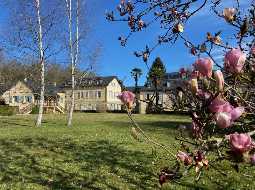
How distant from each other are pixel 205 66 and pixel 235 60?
143 millimetres

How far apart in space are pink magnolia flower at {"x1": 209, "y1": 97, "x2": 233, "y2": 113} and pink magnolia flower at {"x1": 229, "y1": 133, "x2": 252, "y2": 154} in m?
0.15

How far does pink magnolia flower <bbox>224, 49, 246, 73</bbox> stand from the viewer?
80.3 inches

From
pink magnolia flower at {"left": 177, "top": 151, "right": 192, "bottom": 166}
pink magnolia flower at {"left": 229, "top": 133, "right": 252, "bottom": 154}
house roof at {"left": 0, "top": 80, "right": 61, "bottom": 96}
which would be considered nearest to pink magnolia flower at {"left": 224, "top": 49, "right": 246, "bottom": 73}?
pink magnolia flower at {"left": 229, "top": 133, "right": 252, "bottom": 154}

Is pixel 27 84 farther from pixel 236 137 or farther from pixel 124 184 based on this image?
pixel 236 137

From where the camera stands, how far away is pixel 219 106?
6.90 feet

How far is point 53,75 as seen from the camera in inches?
3531

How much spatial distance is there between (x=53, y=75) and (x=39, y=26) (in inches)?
2367

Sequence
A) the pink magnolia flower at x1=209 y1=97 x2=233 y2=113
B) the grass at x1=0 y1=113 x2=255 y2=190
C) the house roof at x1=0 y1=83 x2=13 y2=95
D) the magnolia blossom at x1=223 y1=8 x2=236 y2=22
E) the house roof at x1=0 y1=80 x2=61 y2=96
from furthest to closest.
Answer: the house roof at x1=0 y1=83 x2=13 y2=95 < the house roof at x1=0 y1=80 x2=61 y2=96 < the grass at x1=0 y1=113 x2=255 y2=190 < the magnolia blossom at x1=223 y1=8 x2=236 y2=22 < the pink magnolia flower at x1=209 y1=97 x2=233 y2=113

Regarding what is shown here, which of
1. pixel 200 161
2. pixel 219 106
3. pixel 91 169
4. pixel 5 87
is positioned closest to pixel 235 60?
pixel 219 106

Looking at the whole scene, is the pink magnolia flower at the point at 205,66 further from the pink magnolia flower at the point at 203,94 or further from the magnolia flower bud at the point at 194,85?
the pink magnolia flower at the point at 203,94

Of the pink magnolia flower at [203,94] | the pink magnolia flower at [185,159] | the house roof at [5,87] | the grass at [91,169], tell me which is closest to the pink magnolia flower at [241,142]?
the pink magnolia flower at [203,94]

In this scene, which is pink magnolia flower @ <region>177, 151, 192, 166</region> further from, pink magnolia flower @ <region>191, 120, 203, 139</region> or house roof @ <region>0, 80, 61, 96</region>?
house roof @ <region>0, 80, 61, 96</region>

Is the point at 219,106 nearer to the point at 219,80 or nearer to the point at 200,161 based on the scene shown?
the point at 219,80

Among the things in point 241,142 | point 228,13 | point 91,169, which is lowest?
point 91,169
